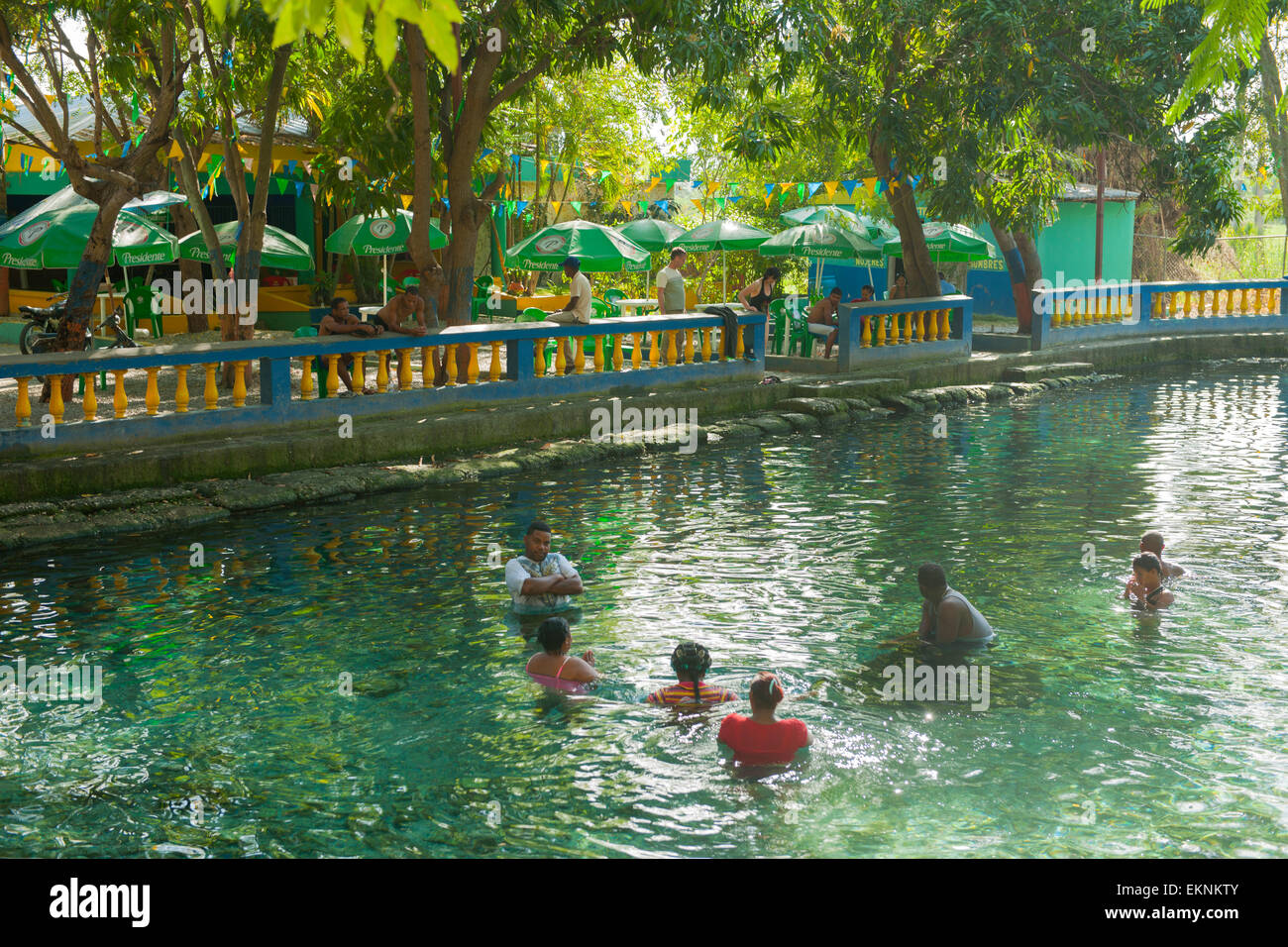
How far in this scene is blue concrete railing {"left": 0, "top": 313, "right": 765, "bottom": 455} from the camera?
13219mm

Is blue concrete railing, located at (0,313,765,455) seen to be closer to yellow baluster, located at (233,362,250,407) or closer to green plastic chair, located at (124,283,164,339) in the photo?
yellow baluster, located at (233,362,250,407)

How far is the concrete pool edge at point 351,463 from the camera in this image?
12336 millimetres

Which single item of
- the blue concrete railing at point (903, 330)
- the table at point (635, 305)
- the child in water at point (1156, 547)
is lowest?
the child in water at point (1156, 547)

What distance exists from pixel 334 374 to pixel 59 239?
4.61 metres

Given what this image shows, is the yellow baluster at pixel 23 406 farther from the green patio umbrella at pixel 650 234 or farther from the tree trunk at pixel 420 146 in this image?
the green patio umbrella at pixel 650 234

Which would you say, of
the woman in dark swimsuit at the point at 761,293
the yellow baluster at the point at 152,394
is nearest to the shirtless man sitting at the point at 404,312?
the yellow baluster at the point at 152,394

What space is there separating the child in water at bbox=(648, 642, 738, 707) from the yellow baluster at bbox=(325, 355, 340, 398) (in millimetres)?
8439

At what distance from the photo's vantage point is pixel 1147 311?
85.7ft

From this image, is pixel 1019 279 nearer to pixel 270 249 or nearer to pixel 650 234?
pixel 650 234

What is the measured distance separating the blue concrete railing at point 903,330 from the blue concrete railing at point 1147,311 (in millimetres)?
1754
